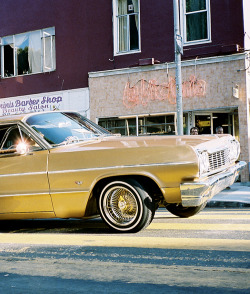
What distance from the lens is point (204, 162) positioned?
5871 mm

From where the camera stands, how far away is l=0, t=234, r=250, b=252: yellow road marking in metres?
5.19

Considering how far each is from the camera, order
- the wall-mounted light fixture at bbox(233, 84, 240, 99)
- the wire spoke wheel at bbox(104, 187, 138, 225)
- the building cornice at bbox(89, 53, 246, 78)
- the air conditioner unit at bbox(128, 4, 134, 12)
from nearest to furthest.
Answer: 1. the wire spoke wheel at bbox(104, 187, 138, 225)
2. the wall-mounted light fixture at bbox(233, 84, 240, 99)
3. the building cornice at bbox(89, 53, 246, 78)
4. the air conditioner unit at bbox(128, 4, 134, 12)

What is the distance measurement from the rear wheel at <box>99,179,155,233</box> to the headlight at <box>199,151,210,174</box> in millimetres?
735

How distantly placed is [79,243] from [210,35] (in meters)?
12.4

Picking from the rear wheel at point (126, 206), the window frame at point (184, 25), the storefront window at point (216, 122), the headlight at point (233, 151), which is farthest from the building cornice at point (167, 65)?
the rear wheel at point (126, 206)

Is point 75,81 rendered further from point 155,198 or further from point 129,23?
point 155,198

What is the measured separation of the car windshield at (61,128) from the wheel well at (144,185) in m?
0.79

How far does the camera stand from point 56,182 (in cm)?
628

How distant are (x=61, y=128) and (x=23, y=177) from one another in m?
0.87

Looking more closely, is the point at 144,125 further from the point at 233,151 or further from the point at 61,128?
the point at 61,128

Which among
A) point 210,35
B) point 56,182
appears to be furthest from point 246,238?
point 210,35

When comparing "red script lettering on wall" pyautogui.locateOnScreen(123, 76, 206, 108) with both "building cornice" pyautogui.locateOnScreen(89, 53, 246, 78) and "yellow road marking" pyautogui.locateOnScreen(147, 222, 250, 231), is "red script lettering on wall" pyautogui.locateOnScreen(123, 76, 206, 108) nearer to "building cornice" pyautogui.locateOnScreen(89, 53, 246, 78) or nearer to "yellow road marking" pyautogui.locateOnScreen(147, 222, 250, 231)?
"building cornice" pyautogui.locateOnScreen(89, 53, 246, 78)

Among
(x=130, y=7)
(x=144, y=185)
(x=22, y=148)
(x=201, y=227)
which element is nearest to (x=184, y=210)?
(x=201, y=227)

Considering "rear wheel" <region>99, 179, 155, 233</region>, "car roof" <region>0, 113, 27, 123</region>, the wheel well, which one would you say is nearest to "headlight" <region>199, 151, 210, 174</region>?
the wheel well
